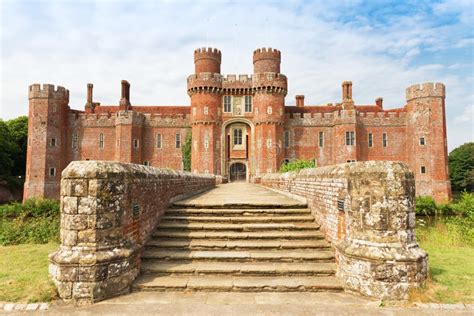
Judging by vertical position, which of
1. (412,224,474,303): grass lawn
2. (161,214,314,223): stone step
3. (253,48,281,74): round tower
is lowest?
(412,224,474,303): grass lawn

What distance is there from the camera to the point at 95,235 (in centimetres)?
487

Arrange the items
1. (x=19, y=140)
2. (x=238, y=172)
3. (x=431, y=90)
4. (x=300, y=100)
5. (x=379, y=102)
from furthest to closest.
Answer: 1. (x=19, y=140)
2. (x=379, y=102)
3. (x=300, y=100)
4. (x=238, y=172)
5. (x=431, y=90)

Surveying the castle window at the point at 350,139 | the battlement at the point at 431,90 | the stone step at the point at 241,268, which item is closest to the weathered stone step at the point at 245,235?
the stone step at the point at 241,268

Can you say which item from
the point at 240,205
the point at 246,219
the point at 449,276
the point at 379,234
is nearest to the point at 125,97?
the point at 240,205

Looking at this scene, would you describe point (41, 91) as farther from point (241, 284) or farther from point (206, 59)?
point (241, 284)

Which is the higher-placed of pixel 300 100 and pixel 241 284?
pixel 300 100

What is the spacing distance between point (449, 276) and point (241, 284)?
3.72m

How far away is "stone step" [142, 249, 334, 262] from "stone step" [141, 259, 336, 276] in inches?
4.0

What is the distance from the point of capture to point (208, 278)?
534 centimetres

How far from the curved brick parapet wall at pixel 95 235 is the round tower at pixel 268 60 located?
1270 inches

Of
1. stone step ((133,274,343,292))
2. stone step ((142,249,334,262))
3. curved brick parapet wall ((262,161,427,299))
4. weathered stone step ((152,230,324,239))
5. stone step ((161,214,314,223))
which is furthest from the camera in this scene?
stone step ((161,214,314,223))

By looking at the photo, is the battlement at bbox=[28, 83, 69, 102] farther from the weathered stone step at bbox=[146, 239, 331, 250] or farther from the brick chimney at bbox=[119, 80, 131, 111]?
the weathered stone step at bbox=[146, 239, 331, 250]

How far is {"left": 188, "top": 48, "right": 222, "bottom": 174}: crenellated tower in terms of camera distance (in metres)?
34.4

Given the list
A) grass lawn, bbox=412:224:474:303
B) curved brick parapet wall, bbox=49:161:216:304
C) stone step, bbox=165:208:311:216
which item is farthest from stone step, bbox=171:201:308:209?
grass lawn, bbox=412:224:474:303
